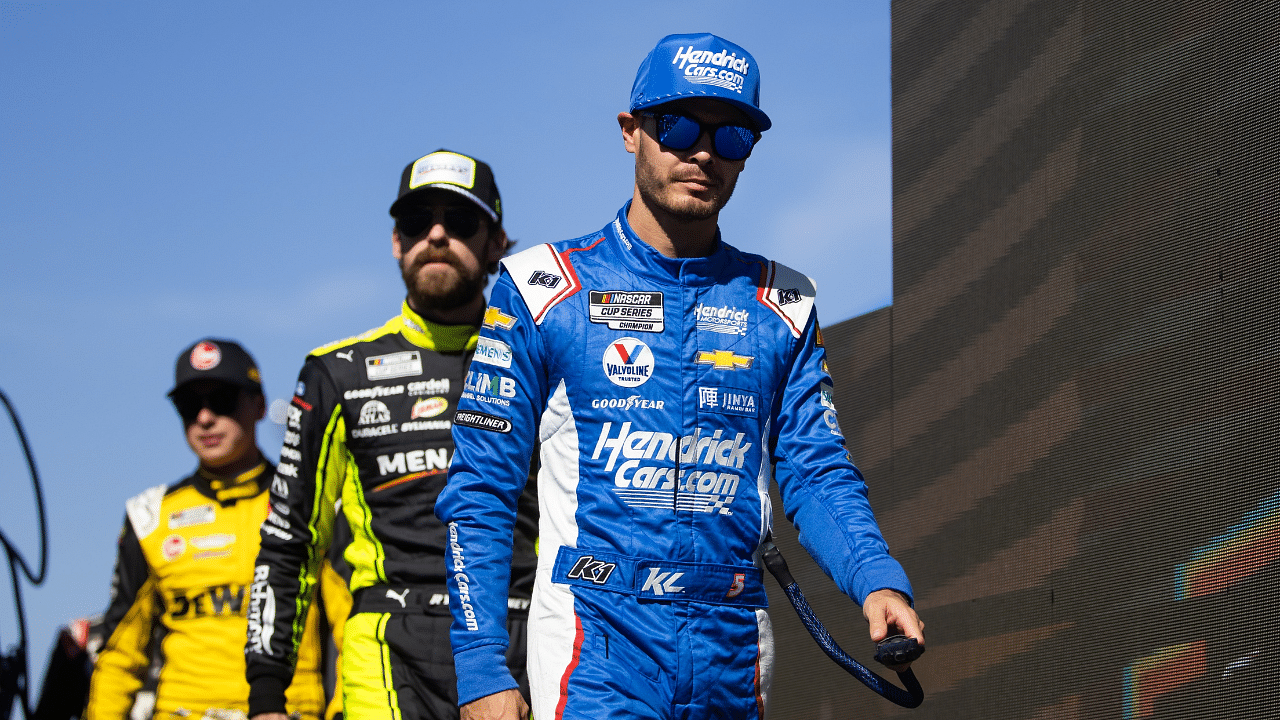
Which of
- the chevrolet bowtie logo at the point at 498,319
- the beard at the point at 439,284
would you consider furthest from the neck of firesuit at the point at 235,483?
the chevrolet bowtie logo at the point at 498,319

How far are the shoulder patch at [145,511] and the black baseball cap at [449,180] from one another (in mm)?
2723

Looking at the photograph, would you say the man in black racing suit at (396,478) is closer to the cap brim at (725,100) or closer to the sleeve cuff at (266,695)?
the sleeve cuff at (266,695)

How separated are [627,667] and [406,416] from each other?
2179 mm

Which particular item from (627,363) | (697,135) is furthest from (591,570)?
(697,135)

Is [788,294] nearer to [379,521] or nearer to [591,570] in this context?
[591,570]

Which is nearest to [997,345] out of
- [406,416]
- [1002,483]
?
[1002,483]

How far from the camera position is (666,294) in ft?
12.1

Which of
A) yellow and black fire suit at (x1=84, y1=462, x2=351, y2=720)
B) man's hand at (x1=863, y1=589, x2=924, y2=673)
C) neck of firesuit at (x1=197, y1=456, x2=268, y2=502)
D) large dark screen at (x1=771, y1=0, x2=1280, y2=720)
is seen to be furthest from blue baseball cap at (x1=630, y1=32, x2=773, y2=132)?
neck of firesuit at (x1=197, y1=456, x2=268, y2=502)

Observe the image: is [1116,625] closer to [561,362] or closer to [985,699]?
[985,699]

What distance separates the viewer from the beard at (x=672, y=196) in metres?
3.67

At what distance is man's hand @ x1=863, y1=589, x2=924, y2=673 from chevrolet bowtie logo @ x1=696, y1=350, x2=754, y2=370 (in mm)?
672

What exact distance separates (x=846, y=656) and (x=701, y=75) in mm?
1389

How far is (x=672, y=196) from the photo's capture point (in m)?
3.69

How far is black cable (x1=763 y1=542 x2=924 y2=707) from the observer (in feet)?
10.6
